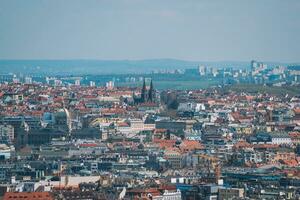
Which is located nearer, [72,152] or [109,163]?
[109,163]

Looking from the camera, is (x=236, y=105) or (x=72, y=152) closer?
(x=72, y=152)

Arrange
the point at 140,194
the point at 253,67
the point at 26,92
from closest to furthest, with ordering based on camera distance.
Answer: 1. the point at 140,194
2. the point at 26,92
3. the point at 253,67

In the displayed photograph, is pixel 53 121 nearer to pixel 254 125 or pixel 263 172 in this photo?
pixel 254 125

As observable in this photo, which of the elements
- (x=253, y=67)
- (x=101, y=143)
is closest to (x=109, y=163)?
(x=101, y=143)

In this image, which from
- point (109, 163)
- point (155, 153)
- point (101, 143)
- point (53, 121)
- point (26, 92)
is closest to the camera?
point (109, 163)

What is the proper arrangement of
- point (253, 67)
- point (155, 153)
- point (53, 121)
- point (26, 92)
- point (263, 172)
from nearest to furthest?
point (263, 172), point (155, 153), point (53, 121), point (26, 92), point (253, 67)

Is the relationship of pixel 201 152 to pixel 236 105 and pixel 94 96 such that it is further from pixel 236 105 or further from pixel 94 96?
pixel 94 96

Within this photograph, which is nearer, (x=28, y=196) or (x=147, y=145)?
(x=28, y=196)

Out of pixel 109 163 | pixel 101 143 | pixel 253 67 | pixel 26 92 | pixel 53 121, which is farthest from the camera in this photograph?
pixel 253 67

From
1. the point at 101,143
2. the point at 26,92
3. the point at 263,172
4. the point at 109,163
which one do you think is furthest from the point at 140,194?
the point at 26,92
